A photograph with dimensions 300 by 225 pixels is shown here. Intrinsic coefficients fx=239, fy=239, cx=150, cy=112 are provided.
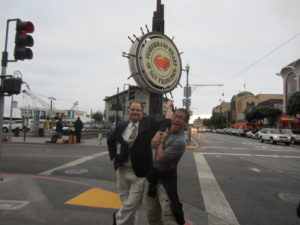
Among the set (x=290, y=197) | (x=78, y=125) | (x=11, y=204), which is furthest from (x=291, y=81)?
(x=11, y=204)

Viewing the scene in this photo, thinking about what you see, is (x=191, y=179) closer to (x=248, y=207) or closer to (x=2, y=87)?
(x=248, y=207)

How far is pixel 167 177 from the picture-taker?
2.73m

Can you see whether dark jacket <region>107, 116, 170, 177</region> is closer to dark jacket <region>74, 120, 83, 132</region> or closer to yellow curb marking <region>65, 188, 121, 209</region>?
yellow curb marking <region>65, 188, 121, 209</region>

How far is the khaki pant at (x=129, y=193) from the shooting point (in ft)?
9.34

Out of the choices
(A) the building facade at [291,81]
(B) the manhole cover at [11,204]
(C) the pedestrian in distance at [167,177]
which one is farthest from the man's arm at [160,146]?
(A) the building facade at [291,81]

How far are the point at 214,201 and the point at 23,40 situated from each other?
5307 millimetres

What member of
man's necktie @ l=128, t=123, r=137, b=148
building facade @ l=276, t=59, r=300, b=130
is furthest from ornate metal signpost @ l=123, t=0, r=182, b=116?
building facade @ l=276, t=59, r=300, b=130

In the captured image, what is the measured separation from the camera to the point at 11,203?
169 inches

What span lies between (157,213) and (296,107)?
30.4 m

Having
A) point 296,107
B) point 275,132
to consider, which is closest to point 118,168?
point 275,132

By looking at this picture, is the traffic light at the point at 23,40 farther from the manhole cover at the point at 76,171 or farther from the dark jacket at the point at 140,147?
the manhole cover at the point at 76,171


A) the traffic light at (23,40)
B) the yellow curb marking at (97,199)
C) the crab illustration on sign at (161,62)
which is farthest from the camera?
the traffic light at (23,40)

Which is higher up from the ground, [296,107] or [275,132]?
[296,107]

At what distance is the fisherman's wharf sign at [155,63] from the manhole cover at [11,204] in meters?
2.99
